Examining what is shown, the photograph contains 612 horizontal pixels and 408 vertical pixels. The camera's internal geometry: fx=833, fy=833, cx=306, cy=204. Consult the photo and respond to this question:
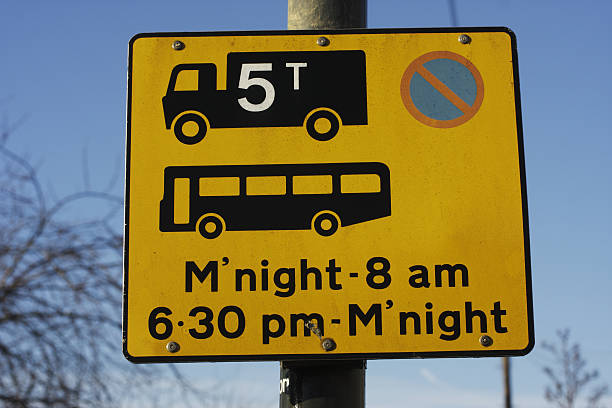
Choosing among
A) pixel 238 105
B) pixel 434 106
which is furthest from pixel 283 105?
pixel 434 106

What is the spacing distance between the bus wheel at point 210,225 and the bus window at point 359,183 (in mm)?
329

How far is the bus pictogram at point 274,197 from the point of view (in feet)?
7.06

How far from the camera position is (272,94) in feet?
7.50

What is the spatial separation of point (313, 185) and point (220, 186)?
24 centimetres

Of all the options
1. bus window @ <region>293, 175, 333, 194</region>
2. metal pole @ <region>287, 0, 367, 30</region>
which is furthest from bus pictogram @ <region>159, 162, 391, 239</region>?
metal pole @ <region>287, 0, 367, 30</region>

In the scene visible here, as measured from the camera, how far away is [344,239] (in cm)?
213

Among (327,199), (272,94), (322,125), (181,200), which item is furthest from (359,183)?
(181,200)

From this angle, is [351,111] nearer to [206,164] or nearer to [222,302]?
[206,164]

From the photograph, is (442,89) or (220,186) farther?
(442,89)

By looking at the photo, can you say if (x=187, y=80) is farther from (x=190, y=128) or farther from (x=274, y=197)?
(x=274, y=197)

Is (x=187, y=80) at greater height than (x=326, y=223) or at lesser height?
greater

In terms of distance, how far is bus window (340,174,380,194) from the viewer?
2.16 metres

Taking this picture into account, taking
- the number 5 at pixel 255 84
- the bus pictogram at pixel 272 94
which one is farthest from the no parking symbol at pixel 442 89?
the number 5 at pixel 255 84

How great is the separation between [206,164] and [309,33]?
487 millimetres
